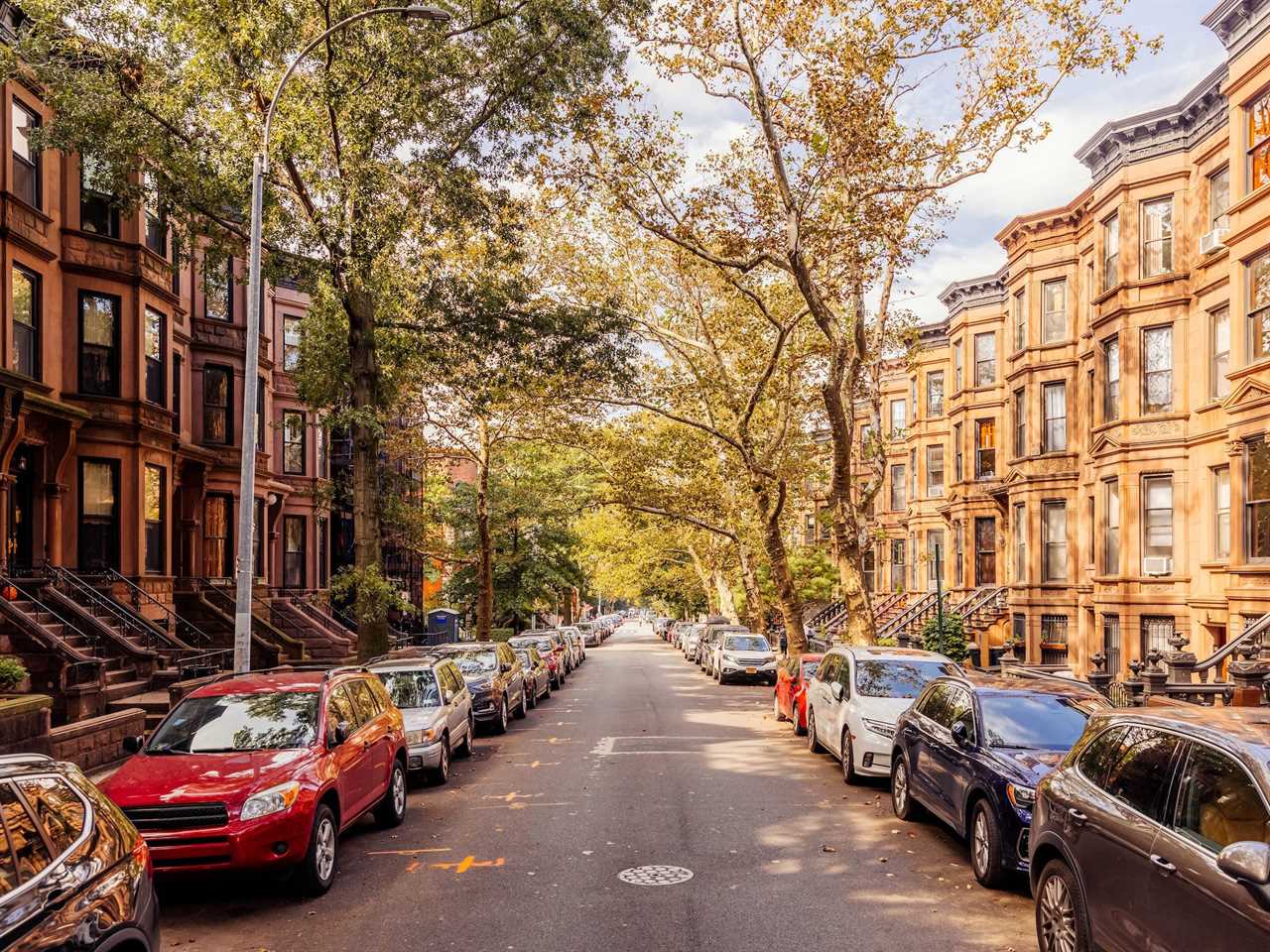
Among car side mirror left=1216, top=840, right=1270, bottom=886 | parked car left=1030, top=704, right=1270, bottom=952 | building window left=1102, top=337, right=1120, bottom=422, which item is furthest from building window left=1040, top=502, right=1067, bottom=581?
car side mirror left=1216, top=840, right=1270, bottom=886

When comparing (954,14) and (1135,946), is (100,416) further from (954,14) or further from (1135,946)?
(1135,946)

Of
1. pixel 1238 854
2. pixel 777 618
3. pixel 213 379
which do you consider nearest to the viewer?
pixel 1238 854

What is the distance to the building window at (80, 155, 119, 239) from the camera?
20.9 meters

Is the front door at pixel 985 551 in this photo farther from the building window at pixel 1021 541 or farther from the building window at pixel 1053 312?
the building window at pixel 1053 312

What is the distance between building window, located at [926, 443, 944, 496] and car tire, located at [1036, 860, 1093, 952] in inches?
1404

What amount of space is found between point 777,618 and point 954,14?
39.6m

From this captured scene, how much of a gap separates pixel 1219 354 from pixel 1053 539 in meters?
9.04

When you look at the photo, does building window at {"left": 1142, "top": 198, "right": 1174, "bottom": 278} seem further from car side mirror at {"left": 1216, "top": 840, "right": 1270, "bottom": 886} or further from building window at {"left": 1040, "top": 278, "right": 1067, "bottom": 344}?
car side mirror at {"left": 1216, "top": 840, "right": 1270, "bottom": 886}

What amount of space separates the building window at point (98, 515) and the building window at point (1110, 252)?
2246cm

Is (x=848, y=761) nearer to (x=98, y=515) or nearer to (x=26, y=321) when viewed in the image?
(x=98, y=515)

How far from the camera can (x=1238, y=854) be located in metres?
4.43

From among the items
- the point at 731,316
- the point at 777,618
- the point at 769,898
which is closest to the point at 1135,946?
the point at 769,898

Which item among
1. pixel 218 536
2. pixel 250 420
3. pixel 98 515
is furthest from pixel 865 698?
pixel 218 536

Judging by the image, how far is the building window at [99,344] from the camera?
69.5 feet
